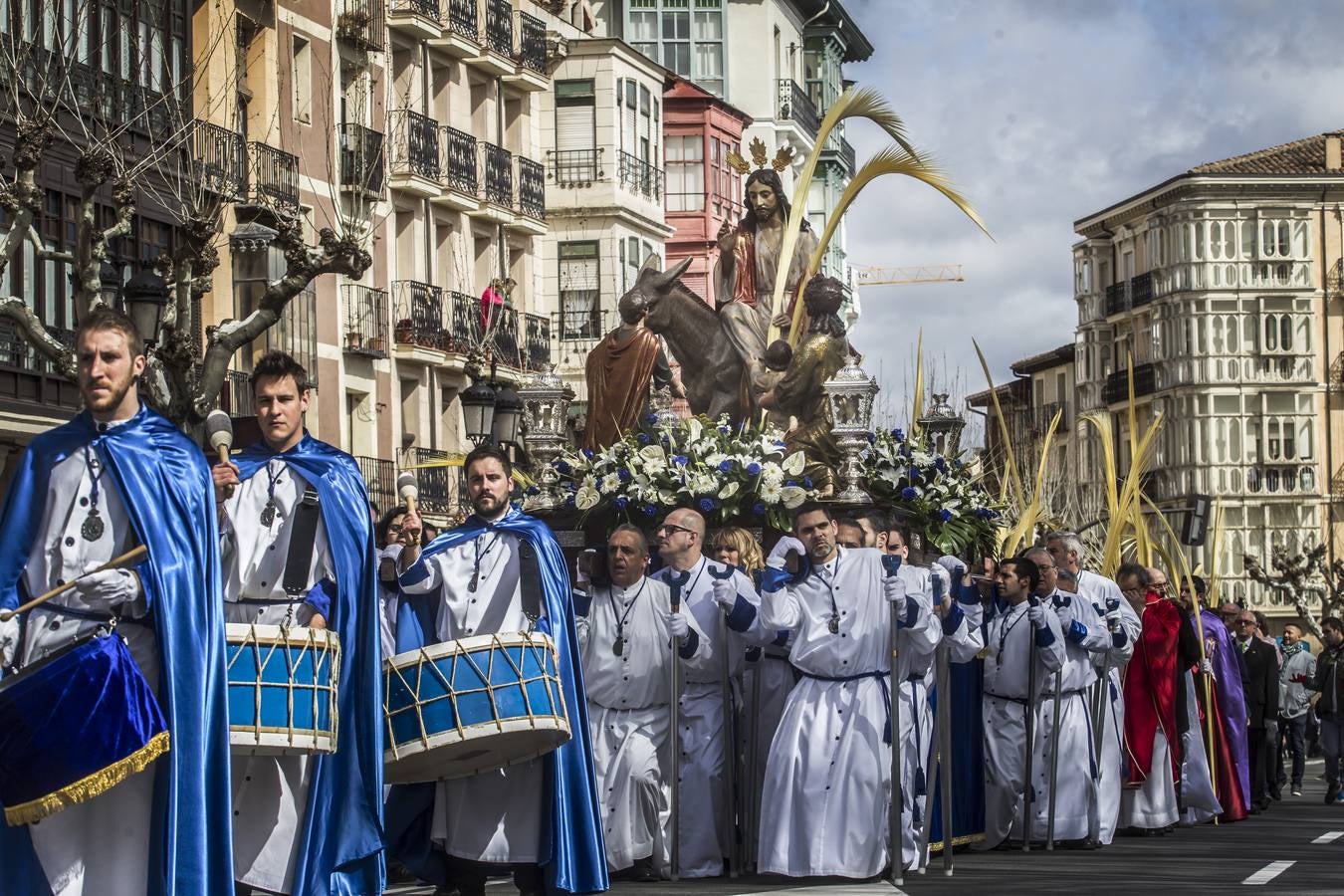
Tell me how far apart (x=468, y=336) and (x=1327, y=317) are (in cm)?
5133

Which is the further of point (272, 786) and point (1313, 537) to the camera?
point (1313, 537)

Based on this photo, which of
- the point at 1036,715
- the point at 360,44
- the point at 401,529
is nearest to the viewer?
the point at 401,529

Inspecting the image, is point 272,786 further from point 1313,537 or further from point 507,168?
point 1313,537

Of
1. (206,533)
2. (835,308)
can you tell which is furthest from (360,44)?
(206,533)

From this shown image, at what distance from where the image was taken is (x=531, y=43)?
2030 inches

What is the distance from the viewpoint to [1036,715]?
63.3 ft

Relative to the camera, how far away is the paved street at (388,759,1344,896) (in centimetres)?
1504

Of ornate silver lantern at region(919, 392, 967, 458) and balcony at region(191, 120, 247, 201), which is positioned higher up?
balcony at region(191, 120, 247, 201)

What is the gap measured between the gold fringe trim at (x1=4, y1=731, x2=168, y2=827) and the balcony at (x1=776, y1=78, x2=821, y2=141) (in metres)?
58.5

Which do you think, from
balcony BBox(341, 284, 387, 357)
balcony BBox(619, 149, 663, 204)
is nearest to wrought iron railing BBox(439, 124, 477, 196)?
balcony BBox(341, 284, 387, 357)

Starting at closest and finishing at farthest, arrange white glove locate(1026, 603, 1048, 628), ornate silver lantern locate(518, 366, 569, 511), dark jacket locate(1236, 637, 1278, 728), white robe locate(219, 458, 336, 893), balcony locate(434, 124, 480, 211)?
white robe locate(219, 458, 336, 893) < white glove locate(1026, 603, 1048, 628) < ornate silver lantern locate(518, 366, 569, 511) < dark jacket locate(1236, 637, 1278, 728) < balcony locate(434, 124, 480, 211)

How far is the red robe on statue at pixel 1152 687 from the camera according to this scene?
2181 cm

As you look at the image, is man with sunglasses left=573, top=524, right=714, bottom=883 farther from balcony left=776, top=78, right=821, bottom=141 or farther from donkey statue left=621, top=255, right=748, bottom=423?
balcony left=776, top=78, right=821, bottom=141

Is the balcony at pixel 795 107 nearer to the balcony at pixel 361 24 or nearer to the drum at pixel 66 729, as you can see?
the balcony at pixel 361 24
